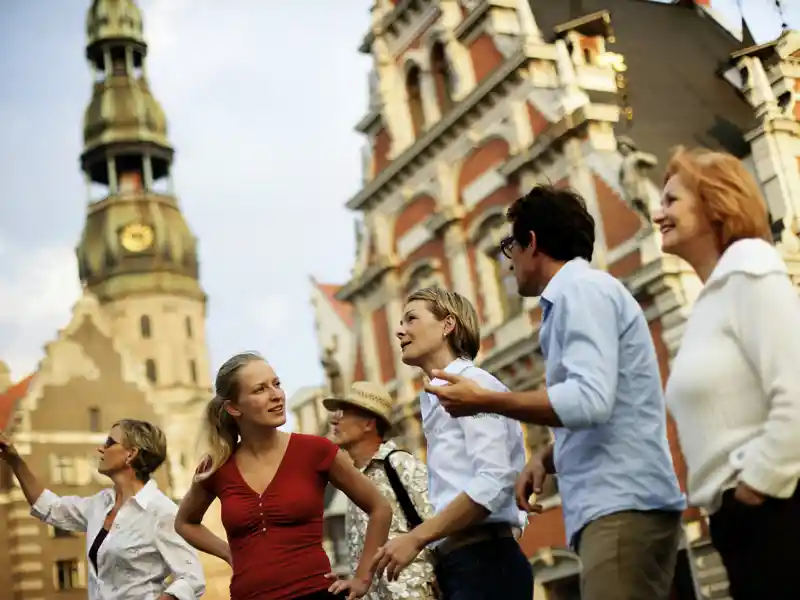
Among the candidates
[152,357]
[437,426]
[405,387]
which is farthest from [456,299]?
[152,357]

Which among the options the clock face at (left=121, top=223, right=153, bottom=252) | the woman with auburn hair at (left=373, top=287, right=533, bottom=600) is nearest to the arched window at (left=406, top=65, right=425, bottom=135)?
the woman with auburn hair at (left=373, top=287, right=533, bottom=600)

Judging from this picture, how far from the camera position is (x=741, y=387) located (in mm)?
2844

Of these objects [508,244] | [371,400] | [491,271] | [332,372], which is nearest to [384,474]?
[371,400]

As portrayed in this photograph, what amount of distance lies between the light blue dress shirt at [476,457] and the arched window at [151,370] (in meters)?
41.1

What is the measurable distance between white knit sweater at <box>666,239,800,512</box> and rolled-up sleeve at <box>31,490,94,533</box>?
3802 mm

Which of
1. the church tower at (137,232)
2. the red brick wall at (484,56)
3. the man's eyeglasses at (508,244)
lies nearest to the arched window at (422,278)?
the red brick wall at (484,56)

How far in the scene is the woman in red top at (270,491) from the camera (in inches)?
158

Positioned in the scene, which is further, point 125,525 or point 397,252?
point 397,252

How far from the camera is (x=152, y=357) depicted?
44.2m

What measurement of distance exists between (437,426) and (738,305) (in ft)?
4.97

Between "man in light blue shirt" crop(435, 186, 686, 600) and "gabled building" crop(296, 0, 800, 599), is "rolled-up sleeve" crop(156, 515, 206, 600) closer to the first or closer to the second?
"man in light blue shirt" crop(435, 186, 686, 600)

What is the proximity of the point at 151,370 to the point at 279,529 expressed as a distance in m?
41.4

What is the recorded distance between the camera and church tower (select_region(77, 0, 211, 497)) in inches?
1753

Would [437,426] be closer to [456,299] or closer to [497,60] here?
[456,299]
